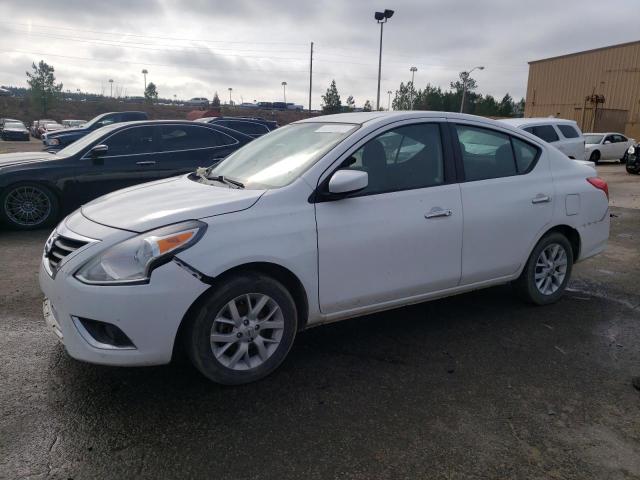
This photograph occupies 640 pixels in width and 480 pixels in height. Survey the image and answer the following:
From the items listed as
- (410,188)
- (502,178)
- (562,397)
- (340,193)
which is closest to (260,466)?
(340,193)

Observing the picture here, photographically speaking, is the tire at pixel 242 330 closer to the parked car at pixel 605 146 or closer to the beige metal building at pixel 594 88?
the parked car at pixel 605 146

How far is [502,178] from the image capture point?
4.25 metres

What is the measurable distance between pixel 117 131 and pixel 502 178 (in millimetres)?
6158

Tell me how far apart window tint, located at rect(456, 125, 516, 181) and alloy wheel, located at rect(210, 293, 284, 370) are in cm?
190

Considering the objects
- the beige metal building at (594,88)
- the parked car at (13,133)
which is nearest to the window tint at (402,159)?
the beige metal building at (594,88)

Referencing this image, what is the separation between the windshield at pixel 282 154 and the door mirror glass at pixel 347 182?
10.5 inches

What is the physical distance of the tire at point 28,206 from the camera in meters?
7.35

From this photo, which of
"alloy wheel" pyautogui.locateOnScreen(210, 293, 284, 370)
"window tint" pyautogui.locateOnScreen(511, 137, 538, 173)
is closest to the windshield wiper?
"alloy wheel" pyautogui.locateOnScreen(210, 293, 284, 370)

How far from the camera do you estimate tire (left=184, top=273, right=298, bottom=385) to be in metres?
3.01

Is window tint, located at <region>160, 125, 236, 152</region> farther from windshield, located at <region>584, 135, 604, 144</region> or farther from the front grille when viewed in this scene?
windshield, located at <region>584, 135, 604, 144</region>

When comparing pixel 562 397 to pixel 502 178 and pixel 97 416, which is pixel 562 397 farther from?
pixel 97 416

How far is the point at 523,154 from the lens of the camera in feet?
14.7

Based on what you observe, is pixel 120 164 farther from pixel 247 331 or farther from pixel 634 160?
pixel 634 160

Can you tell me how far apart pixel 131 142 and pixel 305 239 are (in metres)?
5.88
